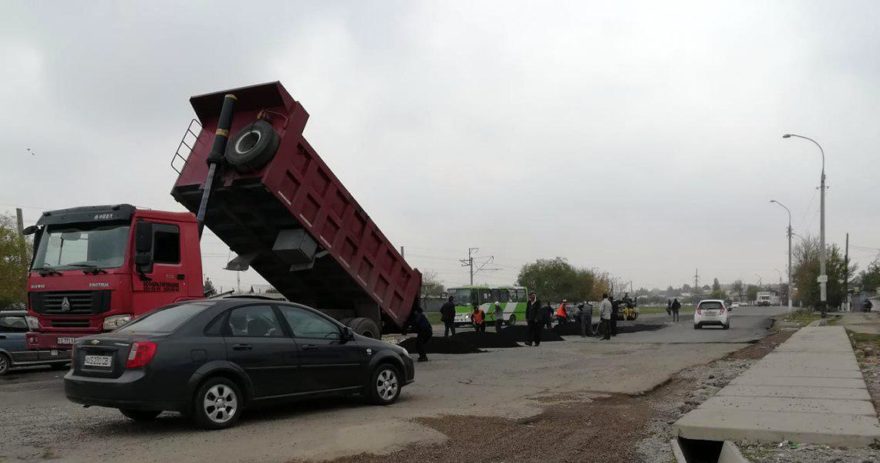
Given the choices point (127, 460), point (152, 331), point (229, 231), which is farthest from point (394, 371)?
point (229, 231)

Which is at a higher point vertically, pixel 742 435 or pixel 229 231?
pixel 229 231

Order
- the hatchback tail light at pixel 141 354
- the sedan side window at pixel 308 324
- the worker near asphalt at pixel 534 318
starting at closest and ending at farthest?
the hatchback tail light at pixel 141 354
the sedan side window at pixel 308 324
the worker near asphalt at pixel 534 318

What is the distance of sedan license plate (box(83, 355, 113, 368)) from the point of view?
711 centimetres

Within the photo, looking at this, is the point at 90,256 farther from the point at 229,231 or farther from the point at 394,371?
the point at 394,371

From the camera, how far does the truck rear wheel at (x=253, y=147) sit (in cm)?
1204

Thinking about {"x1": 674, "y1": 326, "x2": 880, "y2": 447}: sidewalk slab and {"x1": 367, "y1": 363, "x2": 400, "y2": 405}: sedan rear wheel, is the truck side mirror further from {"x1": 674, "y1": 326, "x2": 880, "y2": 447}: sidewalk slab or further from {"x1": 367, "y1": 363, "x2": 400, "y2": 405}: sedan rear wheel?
{"x1": 674, "y1": 326, "x2": 880, "y2": 447}: sidewalk slab

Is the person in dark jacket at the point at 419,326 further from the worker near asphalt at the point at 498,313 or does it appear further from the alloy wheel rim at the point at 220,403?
the worker near asphalt at the point at 498,313

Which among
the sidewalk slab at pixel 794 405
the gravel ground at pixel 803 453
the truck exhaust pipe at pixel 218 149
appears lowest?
the gravel ground at pixel 803 453

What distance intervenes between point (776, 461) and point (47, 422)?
758 centimetres

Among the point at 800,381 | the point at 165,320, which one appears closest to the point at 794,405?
the point at 800,381

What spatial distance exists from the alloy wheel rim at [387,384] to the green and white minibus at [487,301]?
29675mm

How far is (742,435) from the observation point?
6465mm

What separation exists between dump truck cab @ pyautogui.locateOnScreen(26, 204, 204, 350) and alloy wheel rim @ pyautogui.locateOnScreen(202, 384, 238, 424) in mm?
3957

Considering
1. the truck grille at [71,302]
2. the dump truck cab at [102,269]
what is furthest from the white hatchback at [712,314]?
the truck grille at [71,302]
